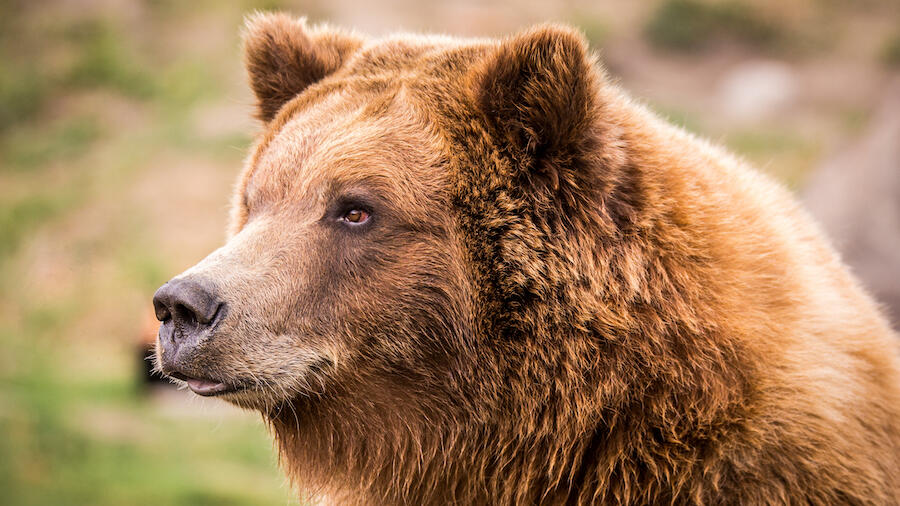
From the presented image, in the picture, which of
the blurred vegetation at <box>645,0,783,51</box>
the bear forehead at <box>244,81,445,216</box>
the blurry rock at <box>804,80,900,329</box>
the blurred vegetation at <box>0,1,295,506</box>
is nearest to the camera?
the bear forehead at <box>244,81,445,216</box>

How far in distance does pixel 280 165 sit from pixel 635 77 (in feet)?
55.1

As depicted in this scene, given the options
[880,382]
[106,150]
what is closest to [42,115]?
[106,150]

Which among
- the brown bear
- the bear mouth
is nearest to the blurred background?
the brown bear

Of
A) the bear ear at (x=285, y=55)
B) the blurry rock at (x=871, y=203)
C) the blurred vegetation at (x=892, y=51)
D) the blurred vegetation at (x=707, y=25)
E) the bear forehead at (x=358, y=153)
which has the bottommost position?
the bear forehead at (x=358, y=153)

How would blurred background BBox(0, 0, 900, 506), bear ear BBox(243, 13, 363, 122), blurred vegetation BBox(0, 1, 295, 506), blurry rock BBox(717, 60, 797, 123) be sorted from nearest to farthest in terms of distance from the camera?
bear ear BBox(243, 13, 363, 122) → blurred background BBox(0, 0, 900, 506) → blurred vegetation BBox(0, 1, 295, 506) → blurry rock BBox(717, 60, 797, 123)

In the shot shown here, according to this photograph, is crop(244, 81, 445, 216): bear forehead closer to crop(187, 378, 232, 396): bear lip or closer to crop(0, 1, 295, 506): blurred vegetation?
crop(187, 378, 232, 396): bear lip

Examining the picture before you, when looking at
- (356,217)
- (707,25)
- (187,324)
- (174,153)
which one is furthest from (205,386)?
(707,25)

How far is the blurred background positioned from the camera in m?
8.76

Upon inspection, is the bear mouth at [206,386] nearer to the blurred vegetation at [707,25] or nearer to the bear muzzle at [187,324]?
the bear muzzle at [187,324]

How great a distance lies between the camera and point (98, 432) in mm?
9727

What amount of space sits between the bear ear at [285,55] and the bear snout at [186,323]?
1.48 metres

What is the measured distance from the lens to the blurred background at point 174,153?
8.76 metres

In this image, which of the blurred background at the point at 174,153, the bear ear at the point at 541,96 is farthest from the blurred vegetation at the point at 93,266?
the bear ear at the point at 541,96

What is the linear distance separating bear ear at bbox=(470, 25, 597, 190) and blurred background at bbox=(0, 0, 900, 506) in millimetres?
4848
